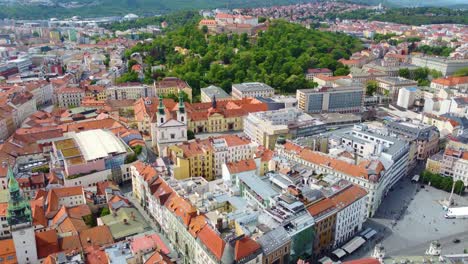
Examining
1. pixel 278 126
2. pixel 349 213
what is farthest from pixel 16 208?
pixel 278 126

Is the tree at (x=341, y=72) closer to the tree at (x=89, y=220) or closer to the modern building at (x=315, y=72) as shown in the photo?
the modern building at (x=315, y=72)

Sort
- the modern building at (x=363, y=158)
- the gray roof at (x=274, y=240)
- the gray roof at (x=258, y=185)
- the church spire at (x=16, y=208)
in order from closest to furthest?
A: the church spire at (x=16, y=208) → the gray roof at (x=274, y=240) → the gray roof at (x=258, y=185) → the modern building at (x=363, y=158)

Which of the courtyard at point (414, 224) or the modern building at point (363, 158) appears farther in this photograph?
the modern building at point (363, 158)

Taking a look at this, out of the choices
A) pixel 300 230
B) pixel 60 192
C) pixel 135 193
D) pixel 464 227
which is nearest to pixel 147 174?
pixel 135 193

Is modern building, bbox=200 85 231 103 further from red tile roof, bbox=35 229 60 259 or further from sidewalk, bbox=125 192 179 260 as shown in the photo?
red tile roof, bbox=35 229 60 259

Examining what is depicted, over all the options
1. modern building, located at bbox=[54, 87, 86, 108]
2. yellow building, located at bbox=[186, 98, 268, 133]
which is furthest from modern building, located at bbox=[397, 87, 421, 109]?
modern building, located at bbox=[54, 87, 86, 108]

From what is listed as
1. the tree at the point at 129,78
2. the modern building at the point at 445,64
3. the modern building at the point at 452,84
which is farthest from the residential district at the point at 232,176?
the modern building at the point at 445,64

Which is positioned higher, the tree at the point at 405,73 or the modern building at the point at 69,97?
the tree at the point at 405,73

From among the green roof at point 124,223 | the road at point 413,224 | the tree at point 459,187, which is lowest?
the road at point 413,224
